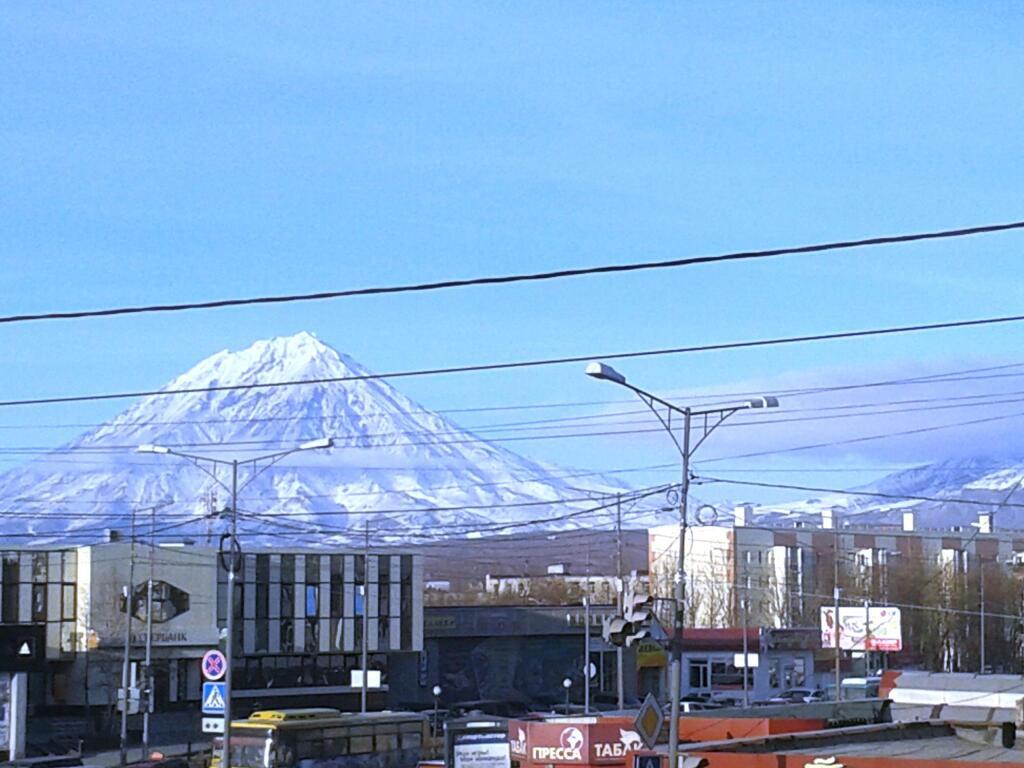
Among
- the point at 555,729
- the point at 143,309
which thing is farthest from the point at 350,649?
the point at 143,309

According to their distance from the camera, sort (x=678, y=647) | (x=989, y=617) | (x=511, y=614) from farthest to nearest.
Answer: (x=989, y=617), (x=511, y=614), (x=678, y=647)

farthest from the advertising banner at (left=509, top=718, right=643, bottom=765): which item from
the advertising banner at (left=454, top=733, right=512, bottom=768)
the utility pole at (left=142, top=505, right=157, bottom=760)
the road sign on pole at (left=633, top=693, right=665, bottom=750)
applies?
the utility pole at (left=142, top=505, right=157, bottom=760)

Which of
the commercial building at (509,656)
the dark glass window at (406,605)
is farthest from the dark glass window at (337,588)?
the commercial building at (509,656)

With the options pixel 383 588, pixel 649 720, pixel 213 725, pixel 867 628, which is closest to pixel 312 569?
pixel 383 588

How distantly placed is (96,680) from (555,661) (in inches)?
1179

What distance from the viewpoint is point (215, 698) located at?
124ft

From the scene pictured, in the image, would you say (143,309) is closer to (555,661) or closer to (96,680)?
(96,680)

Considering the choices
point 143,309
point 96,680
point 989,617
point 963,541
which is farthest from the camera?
point 963,541

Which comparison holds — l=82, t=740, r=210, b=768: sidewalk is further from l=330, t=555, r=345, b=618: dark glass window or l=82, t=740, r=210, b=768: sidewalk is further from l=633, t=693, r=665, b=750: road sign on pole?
l=633, t=693, r=665, b=750: road sign on pole

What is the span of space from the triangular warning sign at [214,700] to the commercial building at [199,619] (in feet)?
123

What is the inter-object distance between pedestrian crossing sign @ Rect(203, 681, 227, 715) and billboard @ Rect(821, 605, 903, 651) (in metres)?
55.9

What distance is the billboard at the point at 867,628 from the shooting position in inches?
3607

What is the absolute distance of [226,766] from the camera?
3750 cm

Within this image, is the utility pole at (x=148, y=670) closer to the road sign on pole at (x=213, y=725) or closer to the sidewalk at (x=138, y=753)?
the sidewalk at (x=138, y=753)
